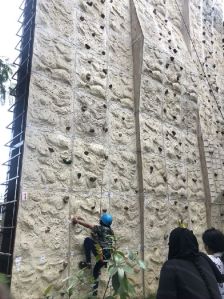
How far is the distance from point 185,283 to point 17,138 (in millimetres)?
3421

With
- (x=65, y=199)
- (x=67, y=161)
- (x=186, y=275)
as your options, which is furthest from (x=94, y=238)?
(x=186, y=275)

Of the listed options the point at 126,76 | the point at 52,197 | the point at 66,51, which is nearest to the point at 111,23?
the point at 126,76

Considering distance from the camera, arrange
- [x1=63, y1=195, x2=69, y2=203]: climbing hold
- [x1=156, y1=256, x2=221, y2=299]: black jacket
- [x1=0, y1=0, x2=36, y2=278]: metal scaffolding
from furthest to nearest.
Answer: [x1=63, y1=195, x2=69, y2=203]: climbing hold
[x1=0, y1=0, x2=36, y2=278]: metal scaffolding
[x1=156, y1=256, x2=221, y2=299]: black jacket

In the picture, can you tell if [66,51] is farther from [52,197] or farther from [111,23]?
[52,197]

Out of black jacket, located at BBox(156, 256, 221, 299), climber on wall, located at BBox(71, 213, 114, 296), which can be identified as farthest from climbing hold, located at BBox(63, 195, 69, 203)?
black jacket, located at BBox(156, 256, 221, 299)

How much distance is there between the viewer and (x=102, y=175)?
205 inches

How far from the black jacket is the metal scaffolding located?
2.52 m

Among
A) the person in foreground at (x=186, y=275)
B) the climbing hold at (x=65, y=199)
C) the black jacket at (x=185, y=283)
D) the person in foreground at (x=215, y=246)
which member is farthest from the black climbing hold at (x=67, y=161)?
the black jacket at (x=185, y=283)

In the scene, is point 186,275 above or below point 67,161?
below

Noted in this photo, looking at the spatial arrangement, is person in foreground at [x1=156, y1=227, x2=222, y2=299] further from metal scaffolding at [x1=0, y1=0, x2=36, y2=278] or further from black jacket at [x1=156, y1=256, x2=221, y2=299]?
metal scaffolding at [x1=0, y1=0, x2=36, y2=278]

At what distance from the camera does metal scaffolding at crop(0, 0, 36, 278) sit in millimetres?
4148

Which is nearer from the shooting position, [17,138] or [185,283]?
[185,283]

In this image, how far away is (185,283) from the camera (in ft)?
6.45

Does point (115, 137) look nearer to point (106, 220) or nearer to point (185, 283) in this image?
point (106, 220)
